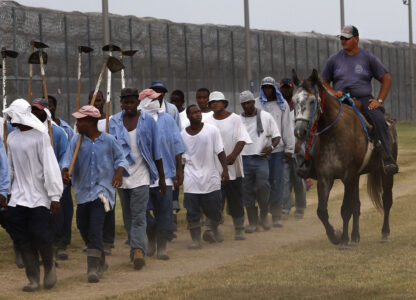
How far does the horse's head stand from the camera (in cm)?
1218

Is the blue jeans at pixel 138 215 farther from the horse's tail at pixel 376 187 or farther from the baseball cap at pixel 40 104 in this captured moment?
the horse's tail at pixel 376 187

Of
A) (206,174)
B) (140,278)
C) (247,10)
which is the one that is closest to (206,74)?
(247,10)

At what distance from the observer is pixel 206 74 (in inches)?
1612

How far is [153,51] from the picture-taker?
124ft

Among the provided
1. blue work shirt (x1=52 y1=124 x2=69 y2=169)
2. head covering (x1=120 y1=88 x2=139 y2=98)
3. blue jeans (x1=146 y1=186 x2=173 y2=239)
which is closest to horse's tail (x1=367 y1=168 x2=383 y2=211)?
blue jeans (x1=146 y1=186 x2=173 y2=239)

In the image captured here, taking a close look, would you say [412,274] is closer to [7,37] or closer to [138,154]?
[138,154]

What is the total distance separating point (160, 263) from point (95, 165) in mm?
1850

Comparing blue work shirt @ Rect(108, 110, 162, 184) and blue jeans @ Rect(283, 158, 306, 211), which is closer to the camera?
blue work shirt @ Rect(108, 110, 162, 184)

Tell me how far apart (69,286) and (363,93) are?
15.4ft

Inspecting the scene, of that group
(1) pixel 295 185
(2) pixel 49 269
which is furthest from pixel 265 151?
(2) pixel 49 269

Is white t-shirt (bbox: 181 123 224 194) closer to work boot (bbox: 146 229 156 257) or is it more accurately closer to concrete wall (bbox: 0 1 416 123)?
work boot (bbox: 146 229 156 257)

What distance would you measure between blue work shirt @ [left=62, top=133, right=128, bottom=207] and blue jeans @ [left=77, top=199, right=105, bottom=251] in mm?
77

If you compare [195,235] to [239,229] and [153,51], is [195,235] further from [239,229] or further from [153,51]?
[153,51]

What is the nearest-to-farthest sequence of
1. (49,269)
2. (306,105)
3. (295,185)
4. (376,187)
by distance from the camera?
(49,269) → (306,105) → (376,187) → (295,185)
